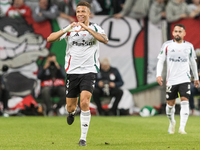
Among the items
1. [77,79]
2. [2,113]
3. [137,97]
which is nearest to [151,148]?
[77,79]

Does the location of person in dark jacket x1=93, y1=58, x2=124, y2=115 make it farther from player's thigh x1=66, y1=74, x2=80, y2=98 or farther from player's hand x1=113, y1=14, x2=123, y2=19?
player's thigh x1=66, y1=74, x2=80, y2=98

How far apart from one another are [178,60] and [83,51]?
2926mm

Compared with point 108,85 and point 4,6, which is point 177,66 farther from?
point 4,6

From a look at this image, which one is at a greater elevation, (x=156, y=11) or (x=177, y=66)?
(x=156, y=11)

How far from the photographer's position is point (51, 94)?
48.2ft

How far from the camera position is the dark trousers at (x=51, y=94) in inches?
572

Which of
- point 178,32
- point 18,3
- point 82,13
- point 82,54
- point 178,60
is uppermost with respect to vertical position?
point 18,3

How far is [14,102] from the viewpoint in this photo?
15547mm

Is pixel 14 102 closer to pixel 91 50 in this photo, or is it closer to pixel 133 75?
pixel 133 75

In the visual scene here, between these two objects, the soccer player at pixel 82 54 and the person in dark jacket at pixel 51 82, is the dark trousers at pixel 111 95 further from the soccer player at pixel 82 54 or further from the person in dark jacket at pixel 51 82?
the soccer player at pixel 82 54

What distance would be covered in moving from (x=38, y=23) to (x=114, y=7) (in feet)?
9.61

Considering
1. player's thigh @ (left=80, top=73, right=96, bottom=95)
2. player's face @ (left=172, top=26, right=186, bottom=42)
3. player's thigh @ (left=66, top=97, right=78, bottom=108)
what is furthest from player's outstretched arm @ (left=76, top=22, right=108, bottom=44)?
player's face @ (left=172, top=26, right=186, bottom=42)

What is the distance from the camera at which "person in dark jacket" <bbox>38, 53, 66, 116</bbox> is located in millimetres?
14539

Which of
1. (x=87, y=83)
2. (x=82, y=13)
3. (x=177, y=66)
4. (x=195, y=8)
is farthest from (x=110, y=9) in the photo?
(x=87, y=83)
